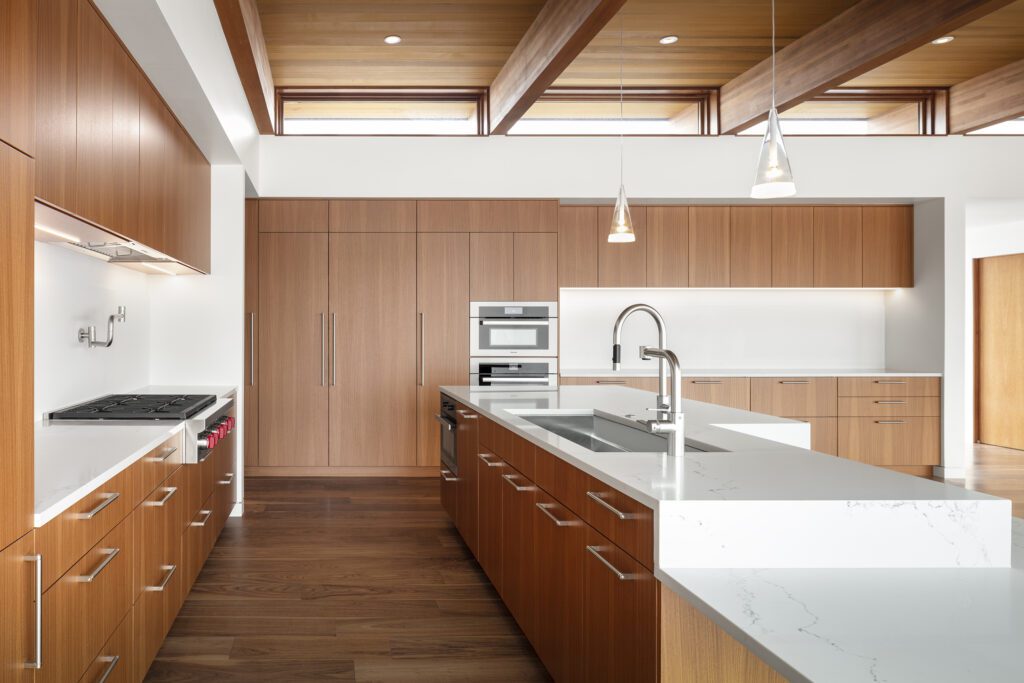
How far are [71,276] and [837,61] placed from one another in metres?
4.26

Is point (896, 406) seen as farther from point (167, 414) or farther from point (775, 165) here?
point (167, 414)

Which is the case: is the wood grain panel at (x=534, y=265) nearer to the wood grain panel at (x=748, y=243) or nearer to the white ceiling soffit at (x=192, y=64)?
the wood grain panel at (x=748, y=243)

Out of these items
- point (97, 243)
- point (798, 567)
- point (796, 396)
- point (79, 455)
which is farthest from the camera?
point (796, 396)

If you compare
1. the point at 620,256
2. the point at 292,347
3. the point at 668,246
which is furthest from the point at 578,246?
the point at 292,347


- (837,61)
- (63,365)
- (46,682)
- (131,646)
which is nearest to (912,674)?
(46,682)

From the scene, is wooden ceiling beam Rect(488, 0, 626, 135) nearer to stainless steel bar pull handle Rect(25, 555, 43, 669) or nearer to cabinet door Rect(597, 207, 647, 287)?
cabinet door Rect(597, 207, 647, 287)

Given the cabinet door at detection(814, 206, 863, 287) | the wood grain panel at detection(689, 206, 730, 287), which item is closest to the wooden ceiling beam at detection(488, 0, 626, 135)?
the wood grain panel at detection(689, 206, 730, 287)

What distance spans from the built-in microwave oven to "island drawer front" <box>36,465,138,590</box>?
3865 mm

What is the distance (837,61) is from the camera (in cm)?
446

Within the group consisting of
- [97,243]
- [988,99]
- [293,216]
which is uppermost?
[988,99]

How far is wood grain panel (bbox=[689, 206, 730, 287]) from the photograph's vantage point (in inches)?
247

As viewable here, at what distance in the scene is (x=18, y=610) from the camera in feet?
4.95

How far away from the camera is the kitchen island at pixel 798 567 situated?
103cm

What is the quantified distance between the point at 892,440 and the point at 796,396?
88 cm
